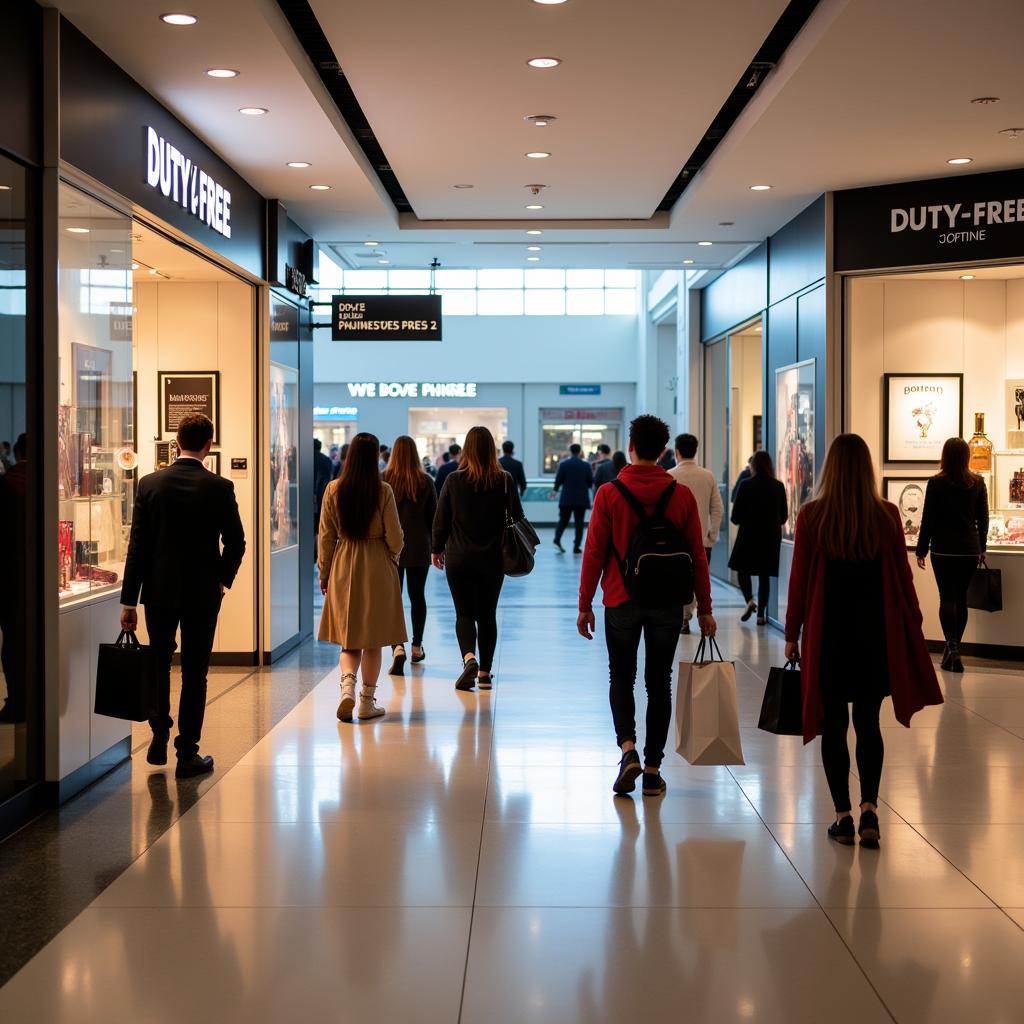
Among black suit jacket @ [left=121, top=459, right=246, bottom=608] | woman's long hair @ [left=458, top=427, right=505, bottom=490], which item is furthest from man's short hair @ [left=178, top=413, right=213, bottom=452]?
woman's long hair @ [left=458, top=427, right=505, bottom=490]

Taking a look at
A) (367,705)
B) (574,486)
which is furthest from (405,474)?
(574,486)

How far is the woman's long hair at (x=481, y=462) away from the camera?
307 inches

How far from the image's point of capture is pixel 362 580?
7148 mm

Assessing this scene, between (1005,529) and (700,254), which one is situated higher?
(700,254)

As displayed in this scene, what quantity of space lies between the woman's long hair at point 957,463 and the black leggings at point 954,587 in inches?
21.7

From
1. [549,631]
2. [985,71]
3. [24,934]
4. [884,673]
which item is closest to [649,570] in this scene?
[884,673]

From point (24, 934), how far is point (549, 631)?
24.1 ft

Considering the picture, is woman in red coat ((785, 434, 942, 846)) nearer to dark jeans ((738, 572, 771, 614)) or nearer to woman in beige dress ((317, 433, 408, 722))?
woman in beige dress ((317, 433, 408, 722))

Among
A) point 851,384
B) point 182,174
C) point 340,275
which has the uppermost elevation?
point 340,275

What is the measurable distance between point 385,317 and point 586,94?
462 centimetres

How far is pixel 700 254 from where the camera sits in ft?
43.3

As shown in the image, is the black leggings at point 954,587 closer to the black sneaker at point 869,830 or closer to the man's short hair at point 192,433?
the black sneaker at point 869,830

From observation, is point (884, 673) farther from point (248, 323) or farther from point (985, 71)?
point (248, 323)

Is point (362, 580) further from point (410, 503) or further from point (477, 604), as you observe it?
point (410, 503)
